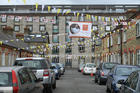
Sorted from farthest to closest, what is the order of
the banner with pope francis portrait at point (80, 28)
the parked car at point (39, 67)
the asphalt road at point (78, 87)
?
the banner with pope francis portrait at point (80, 28), the asphalt road at point (78, 87), the parked car at point (39, 67)

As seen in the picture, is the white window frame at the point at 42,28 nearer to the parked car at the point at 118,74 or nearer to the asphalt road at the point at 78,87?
the asphalt road at the point at 78,87

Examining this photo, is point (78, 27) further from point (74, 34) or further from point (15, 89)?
point (15, 89)

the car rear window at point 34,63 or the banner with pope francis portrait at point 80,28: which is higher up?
the banner with pope francis portrait at point 80,28

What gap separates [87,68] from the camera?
33.4 meters

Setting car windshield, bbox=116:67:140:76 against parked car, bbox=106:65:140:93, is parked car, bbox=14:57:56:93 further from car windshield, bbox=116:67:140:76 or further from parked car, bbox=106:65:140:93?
Answer: car windshield, bbox=116:67:140:76

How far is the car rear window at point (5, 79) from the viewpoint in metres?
6.51

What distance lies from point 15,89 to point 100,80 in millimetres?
12474

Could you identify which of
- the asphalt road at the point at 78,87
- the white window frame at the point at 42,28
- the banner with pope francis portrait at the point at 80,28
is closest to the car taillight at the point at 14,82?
the asphalt road at the point at 78,87

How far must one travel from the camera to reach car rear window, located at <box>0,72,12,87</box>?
256 inches

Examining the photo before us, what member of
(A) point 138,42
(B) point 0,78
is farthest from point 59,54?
(B) point 0,78

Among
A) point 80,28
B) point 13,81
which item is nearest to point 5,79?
point 13,81

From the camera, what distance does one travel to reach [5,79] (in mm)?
6613

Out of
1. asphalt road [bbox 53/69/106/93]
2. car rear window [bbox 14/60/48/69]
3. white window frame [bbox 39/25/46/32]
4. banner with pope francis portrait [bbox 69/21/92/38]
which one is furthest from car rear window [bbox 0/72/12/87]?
white window frame [bbox 39/25/46/32]

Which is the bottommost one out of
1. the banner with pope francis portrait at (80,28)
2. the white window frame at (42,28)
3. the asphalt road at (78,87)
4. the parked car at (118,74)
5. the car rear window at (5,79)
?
the asphalt road at (78,87)
